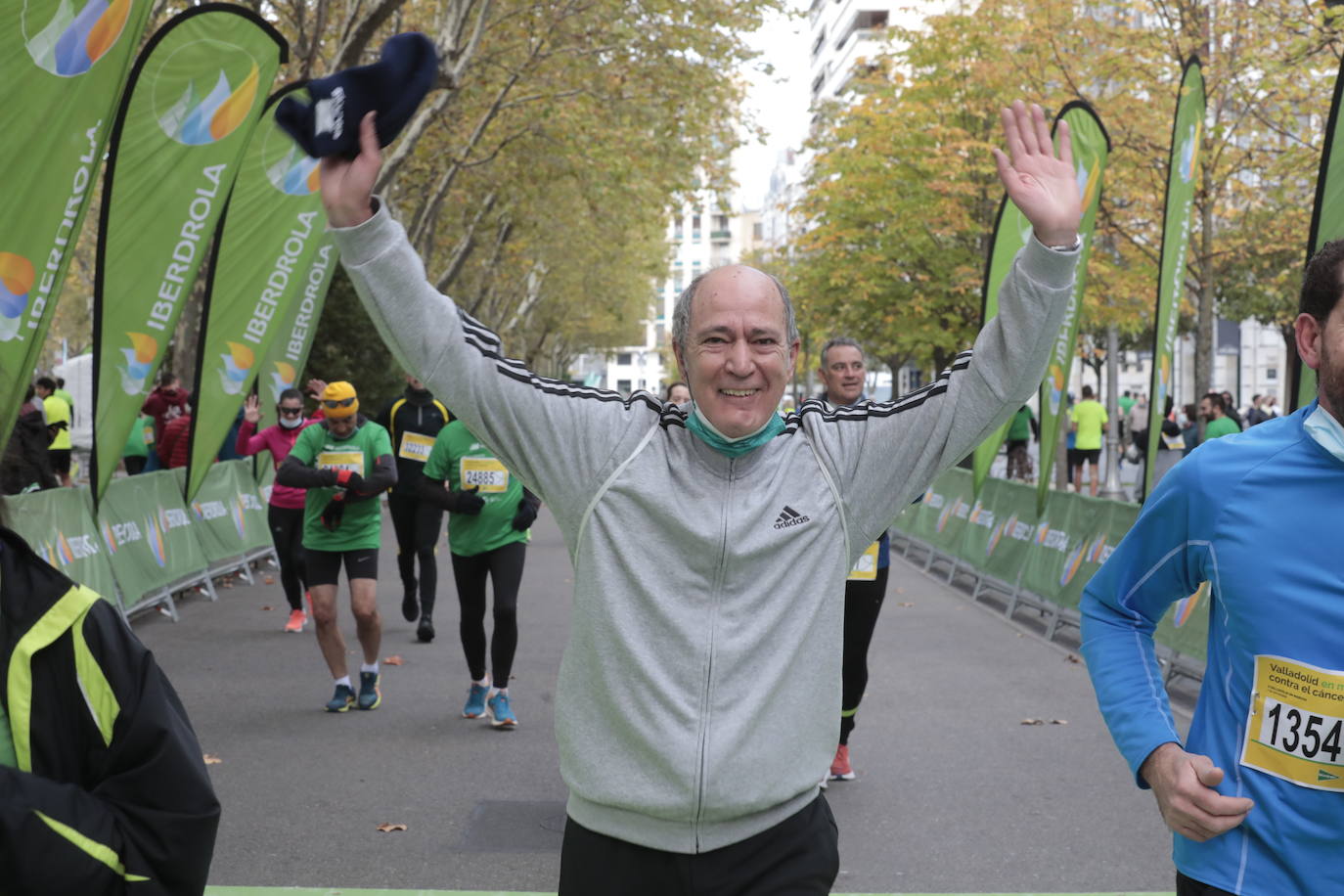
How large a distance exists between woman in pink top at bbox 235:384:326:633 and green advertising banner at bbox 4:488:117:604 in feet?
4.06

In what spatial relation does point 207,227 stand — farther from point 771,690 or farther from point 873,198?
point 873,198

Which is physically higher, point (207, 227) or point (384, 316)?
point (207, 227)

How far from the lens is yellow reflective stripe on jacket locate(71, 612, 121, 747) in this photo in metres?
2.08

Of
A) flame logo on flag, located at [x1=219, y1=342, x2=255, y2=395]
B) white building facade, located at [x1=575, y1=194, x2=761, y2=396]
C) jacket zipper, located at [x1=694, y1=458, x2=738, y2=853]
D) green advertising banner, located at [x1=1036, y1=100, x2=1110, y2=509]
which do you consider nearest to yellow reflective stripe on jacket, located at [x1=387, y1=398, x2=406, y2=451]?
flame logo on flag, located at [x1=219, y1=342, x2=255, y2=395]

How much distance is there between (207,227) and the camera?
10047mm

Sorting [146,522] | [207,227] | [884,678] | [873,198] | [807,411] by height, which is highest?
[873,198]

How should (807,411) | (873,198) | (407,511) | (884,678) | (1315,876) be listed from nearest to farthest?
(1315,876)
(807,411)
(884,678)
(407,511)
(873,198)

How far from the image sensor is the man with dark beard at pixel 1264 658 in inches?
98.1

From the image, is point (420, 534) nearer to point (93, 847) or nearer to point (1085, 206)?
point (1085, 206)

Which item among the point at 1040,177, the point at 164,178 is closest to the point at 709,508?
the point at 1040,177

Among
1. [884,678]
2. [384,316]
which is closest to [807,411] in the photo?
[384,316]

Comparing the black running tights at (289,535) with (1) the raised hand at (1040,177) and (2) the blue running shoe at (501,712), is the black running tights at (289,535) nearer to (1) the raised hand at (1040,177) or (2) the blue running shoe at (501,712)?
(2) the blue running shoe at (501,712)

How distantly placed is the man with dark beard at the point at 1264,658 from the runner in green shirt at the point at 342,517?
6490 mm

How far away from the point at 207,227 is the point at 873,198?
22511 mm
